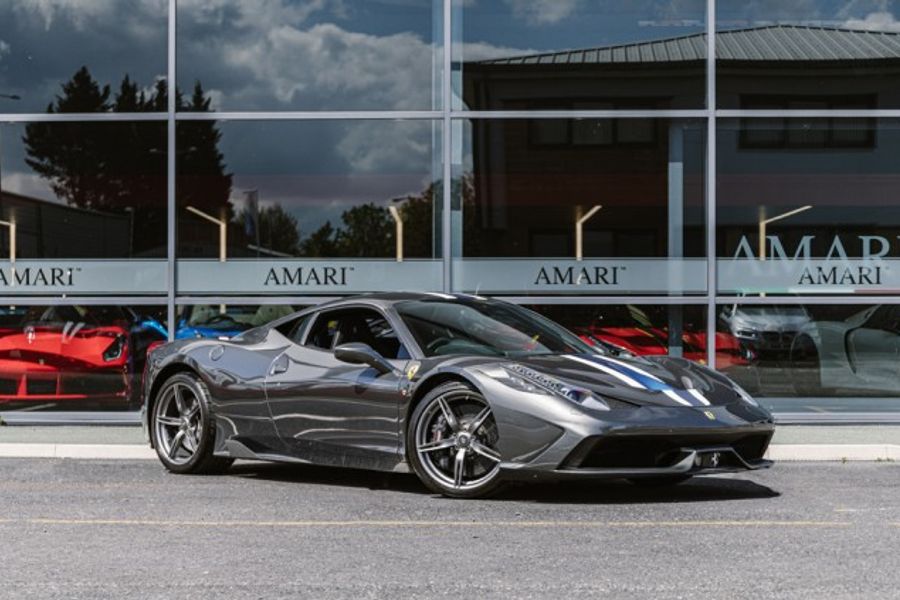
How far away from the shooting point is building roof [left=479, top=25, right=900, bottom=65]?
48.2 feet

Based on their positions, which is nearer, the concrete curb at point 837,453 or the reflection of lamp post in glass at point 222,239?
the concrete curb at point 837,453

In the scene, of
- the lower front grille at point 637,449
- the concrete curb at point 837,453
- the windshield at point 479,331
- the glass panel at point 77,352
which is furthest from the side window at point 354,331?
the glass panel at point 77,352

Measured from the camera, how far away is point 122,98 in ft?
48.7

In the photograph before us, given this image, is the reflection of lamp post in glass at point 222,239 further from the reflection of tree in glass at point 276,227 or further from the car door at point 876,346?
the car door at point 876,346

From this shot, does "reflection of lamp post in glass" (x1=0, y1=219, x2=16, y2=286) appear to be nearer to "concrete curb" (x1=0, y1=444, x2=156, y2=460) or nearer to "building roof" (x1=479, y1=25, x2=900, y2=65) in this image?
"concrete curb" (x1=0, y1=444, x2=156, y2=460)

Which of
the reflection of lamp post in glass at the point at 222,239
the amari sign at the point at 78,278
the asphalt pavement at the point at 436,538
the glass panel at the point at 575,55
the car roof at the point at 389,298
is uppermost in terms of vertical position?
the glass panel at the point at 575,55

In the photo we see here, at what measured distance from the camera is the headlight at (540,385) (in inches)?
320

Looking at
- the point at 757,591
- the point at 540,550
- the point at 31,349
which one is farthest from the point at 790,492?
the point at 31,349

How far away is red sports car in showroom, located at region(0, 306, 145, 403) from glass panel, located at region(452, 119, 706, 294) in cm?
344

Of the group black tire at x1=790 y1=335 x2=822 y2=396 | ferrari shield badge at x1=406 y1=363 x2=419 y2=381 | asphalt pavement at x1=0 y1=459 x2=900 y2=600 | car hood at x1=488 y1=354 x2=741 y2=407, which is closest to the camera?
asphalt pavement at x1=0 y1=459 x2=900 y2=600

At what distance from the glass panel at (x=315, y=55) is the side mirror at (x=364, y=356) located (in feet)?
20.3

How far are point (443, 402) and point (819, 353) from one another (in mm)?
7001

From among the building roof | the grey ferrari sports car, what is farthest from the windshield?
the building roof

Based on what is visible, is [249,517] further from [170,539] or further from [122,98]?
[122,98]
